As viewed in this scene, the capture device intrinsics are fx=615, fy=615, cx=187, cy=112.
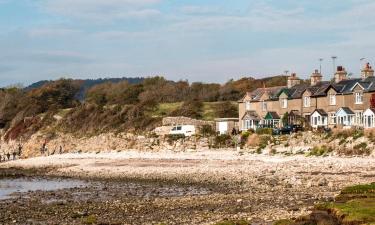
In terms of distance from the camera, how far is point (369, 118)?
55.0 metres

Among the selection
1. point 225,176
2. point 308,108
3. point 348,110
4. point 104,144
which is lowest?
point 225,176

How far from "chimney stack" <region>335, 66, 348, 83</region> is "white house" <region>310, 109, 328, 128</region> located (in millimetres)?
4195

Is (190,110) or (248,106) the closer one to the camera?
(248,106)

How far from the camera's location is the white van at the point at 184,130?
215 feet

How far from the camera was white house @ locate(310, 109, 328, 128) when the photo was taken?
60.8 metres

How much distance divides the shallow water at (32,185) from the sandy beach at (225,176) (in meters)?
2.78

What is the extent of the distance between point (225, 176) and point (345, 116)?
25.7 m

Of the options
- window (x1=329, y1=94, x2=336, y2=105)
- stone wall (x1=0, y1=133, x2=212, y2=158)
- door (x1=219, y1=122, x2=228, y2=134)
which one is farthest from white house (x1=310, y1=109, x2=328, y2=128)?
stone wall (x1=0, y1=133, x2=212, y2=158)

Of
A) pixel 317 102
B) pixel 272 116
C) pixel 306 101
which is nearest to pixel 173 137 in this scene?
pixel 272 116

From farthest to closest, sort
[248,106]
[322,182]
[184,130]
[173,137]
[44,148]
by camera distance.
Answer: [44,148] → [248,106] → [184,130] → [173,137] → [322,182]

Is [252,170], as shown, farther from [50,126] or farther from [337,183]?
[50,126]

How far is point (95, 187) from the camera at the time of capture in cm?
3581

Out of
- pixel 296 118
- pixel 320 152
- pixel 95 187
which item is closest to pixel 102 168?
pixel 95 187

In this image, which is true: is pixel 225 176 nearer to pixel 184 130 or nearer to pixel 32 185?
pixel 32 185
